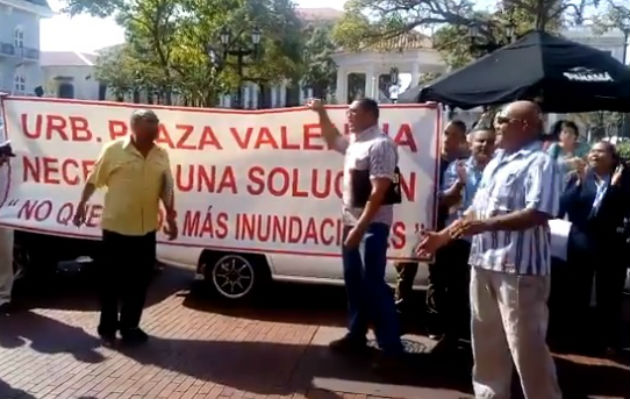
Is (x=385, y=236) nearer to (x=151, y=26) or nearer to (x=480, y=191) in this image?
(x=480, y=191)

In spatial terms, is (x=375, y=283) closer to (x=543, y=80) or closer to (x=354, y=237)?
(x=354, y=237)

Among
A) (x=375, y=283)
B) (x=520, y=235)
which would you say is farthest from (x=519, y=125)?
(x=375, y=283)

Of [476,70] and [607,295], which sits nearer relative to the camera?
[607,295]

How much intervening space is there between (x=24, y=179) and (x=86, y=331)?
164 centimetres

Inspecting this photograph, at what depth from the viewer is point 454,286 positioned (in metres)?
5.71

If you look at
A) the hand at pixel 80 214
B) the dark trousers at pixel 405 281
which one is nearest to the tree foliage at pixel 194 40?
the hand at pixel 80 214

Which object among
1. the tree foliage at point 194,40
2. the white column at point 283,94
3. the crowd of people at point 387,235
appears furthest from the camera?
the white column at point 283,94

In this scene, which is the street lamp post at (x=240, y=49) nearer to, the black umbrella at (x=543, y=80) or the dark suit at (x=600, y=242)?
the black umbrella at (x=543, y=80)

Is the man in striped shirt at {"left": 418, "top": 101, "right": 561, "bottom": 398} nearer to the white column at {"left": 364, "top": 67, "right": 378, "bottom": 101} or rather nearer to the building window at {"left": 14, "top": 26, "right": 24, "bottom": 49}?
the white column at {"left": 364, "top": 67, "right": 378, "bottom": 101}

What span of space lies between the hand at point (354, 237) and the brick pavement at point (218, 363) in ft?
2.79

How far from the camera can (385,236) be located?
524 cm

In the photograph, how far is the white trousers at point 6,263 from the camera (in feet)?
21.1

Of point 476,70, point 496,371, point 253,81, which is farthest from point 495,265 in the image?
point 253,81

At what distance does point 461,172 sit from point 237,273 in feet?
7.94
